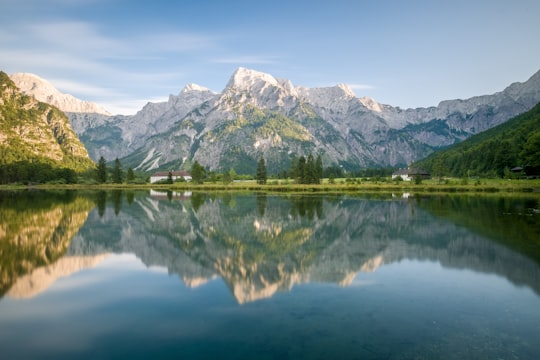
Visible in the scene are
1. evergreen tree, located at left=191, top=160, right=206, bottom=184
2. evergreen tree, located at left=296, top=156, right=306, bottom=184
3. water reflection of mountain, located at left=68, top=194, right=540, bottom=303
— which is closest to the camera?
water reflection of mountain, located at left=68, top=194, right=540, bottom=303

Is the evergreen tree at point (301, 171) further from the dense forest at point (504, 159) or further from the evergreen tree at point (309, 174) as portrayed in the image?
the dense forest at point (504, 159)

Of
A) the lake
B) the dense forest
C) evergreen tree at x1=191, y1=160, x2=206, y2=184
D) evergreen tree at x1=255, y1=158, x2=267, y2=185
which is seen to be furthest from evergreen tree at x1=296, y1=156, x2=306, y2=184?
the lake

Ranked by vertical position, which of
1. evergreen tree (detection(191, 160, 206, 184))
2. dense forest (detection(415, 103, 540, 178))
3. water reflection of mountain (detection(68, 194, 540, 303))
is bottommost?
water reflection of mountain (detection(68, 194, 540, 303))

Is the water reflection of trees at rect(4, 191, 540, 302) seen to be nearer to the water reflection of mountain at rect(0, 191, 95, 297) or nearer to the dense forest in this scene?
the water reflection of mountain at rect(0, 191, 95, 297)

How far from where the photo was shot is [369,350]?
533 inches

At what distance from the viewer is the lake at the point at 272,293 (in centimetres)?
1412

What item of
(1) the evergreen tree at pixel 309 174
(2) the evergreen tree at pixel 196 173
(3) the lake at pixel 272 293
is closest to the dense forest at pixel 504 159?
(1) the evergreen tree at pixel 309 174

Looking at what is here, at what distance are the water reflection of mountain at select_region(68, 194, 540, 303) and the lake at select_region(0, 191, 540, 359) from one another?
0.60 ft

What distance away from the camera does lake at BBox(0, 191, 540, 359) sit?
14.1m

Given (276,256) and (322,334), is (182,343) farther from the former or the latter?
(276,256)

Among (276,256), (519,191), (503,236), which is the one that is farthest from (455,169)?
(276,256)

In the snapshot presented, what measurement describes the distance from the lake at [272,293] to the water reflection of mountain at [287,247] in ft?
0.60

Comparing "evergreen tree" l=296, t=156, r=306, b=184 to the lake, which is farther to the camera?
"evergreen tree" l=296, t=156, r=306, b=184

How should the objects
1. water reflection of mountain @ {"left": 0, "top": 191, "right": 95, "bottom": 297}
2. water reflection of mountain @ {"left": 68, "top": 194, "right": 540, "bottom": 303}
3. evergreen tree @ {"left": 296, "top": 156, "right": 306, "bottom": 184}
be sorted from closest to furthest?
water reflection of mountain @ {"left": 68, "top": 194, "right": 540, "bottom": 303}, water reflection of mountain @ {"left": 0, "top": 191, "right": 95, "bottom": 297}, evergreen tree @ {"left": 296, "top": 156, "right": 306, "bottom": 184}
